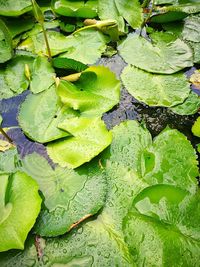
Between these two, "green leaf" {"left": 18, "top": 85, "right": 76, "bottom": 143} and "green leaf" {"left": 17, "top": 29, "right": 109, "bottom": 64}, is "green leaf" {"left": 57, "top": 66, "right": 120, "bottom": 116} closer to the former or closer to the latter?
"green leaf" {"left": 18, "top": 85, "right": 76, "bottom": 143}

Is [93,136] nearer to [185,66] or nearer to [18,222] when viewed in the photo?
[18,222]

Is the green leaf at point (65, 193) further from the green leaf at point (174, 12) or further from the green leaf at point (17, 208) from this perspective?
the green leaf at point (174, 12)

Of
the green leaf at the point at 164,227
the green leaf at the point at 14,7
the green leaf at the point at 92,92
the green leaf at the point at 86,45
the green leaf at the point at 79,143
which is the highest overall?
the green leaf at the point at 14,7

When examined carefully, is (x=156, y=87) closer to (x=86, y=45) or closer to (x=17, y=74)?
(x=86, y=45)

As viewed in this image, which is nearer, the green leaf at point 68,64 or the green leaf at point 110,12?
the green leaf at point 68,64

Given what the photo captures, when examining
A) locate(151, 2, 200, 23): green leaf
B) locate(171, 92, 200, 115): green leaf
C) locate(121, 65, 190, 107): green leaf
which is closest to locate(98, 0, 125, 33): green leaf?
locate(151, 2, 200, 23): green leaf

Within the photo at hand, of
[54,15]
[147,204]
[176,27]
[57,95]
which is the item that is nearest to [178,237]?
[147,204]

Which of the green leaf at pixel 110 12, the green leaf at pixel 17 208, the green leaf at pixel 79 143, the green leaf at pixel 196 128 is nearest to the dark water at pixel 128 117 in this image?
the green leaf at pixel 196 128

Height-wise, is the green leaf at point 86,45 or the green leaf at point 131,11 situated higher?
the green leaf at point 131,11
